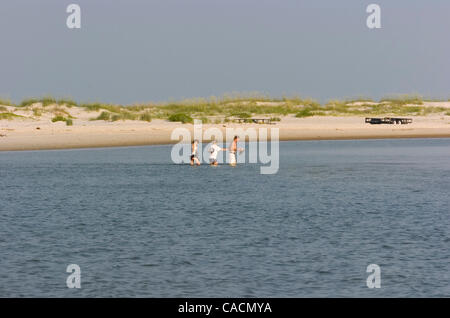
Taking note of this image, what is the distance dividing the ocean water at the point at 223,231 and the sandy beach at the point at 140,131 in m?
14.5

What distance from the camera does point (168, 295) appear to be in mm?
11797

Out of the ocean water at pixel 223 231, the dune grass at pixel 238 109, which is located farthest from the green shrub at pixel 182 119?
the ocean water at pixel 223 231

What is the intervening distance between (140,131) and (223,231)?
38595 mm

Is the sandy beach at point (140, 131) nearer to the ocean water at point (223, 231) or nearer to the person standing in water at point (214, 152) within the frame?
the person standing in water at point (214, 152)

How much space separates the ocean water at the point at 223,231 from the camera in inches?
493

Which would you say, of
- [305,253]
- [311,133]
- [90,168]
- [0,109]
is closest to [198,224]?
[305,253]

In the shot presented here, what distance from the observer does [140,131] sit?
181ft

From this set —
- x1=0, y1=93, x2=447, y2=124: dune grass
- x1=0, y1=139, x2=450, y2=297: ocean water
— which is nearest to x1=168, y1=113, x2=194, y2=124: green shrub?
x1=0, y1=93, x2=447, y2=124: dune grass

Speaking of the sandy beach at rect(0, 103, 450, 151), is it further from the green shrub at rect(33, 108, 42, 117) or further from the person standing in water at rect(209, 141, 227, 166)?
the person standing in water at rect(209, 141, 227, 166)
